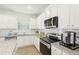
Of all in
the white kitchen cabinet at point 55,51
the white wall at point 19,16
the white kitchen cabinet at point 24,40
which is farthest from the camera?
the white kitchen cabinet at point 24,40

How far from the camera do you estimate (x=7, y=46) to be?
1287 millimetres

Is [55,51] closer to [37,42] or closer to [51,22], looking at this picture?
[37,42]

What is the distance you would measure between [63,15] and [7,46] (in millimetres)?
1265

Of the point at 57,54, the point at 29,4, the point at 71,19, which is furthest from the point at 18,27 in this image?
the point at 71,19

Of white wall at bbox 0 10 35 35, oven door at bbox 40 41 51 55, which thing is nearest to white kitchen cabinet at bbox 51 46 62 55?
oven door at bbox 40 41 51 55

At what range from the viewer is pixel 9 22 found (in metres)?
1.23

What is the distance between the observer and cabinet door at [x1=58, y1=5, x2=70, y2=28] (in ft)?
4.05

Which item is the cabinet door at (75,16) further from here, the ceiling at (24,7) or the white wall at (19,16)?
the white wall at (19,16)

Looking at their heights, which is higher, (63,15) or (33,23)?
(63,15)

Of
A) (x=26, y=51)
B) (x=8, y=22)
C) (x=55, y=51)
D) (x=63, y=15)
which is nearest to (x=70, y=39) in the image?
(x=55, y=51)

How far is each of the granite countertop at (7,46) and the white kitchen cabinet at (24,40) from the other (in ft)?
0.32

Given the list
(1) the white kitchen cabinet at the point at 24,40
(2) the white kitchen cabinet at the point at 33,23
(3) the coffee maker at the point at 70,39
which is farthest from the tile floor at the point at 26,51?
(3) the coffee maker at the point at 70,39

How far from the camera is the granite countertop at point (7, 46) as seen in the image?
3.98 ft
